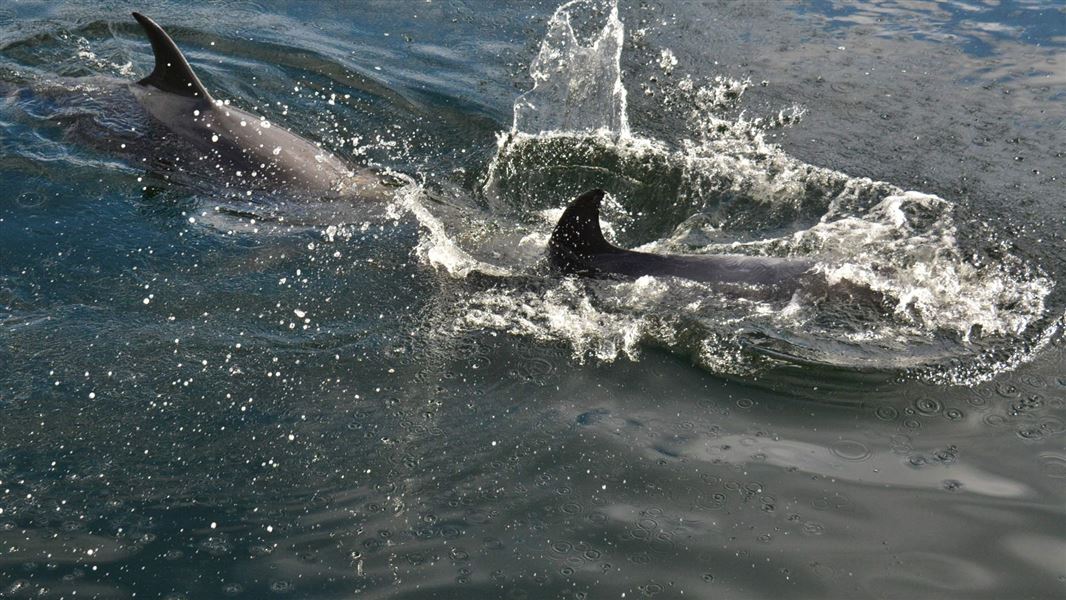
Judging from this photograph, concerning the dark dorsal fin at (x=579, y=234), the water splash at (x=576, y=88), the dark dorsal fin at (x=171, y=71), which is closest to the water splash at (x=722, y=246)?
the water splash at (x=576, y=88)

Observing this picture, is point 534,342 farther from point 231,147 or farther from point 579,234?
point 231,147

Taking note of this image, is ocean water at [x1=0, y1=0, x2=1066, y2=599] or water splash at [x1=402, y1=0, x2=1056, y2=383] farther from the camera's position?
water splash at [x1=402, y1=0, x2=1056, y2=383]

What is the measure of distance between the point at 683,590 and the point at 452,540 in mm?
955

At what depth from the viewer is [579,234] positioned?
6090 mm

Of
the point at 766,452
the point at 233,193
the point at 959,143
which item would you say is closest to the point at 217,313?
the point at 233,193

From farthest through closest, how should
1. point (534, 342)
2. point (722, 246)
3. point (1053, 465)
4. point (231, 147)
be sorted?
point (231, 147) → point (722, 246) → point (534, 342) → point (1053, 465)

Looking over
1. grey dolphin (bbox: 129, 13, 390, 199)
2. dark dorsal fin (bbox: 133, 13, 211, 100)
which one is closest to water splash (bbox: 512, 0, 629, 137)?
grey dolphin (bbox: 129, 13, 390, 199)

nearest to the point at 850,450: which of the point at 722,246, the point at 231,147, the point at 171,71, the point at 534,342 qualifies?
the point at 534,342

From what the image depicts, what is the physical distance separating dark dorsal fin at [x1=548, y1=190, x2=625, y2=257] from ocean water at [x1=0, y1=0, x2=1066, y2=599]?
0.72ft

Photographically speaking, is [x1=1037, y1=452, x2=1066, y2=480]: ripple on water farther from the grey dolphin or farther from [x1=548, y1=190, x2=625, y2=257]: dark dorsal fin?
the grey dolphin

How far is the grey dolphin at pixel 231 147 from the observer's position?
7.32 metres

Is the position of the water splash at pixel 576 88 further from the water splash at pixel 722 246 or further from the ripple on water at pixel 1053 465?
the ripple on water at pixel 1053 465

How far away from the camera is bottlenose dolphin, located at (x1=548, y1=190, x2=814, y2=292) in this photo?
19.7 ft

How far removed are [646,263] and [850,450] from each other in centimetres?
184
